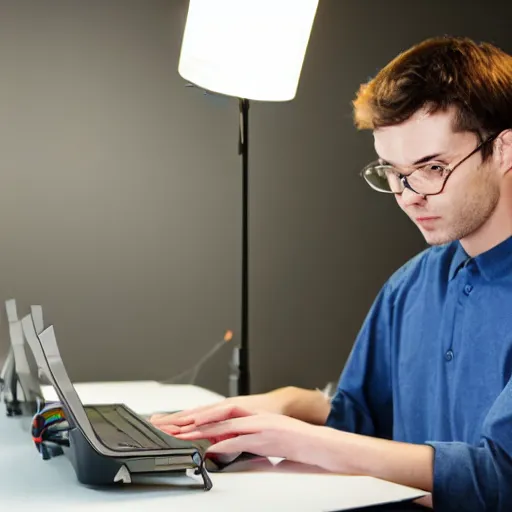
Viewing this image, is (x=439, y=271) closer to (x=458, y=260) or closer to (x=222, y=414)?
(x=458, y=260)

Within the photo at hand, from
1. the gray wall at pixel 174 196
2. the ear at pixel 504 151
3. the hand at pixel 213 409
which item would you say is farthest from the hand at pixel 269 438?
the gray wall at pixel 174 196

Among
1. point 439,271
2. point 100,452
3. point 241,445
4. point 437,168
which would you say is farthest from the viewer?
point 439,271

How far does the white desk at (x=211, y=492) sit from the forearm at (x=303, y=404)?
270mm

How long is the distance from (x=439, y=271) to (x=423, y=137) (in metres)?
0.24

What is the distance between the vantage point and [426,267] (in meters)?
1.43

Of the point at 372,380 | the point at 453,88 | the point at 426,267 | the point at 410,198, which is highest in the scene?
the point at 453,88

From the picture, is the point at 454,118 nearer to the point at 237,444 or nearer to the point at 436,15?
the point at 237,444

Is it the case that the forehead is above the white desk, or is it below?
above

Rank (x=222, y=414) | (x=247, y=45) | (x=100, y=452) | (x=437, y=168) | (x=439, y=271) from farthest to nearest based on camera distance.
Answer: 1. (x=247, y=45)
2. (x=439, y=271)
3. (x=437, y=168)
4. (x=222, y=414)
5. (x=100, y=452)

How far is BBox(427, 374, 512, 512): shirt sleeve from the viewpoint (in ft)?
3.20

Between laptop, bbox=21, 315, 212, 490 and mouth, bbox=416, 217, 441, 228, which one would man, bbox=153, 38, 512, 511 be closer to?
mouth, bbox=416, 217, 441, 228

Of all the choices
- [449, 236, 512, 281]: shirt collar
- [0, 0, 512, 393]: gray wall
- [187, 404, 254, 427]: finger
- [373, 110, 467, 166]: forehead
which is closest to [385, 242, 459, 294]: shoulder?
[449, 236, 512, 281]: shirt collar

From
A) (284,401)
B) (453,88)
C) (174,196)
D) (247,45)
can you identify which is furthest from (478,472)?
(174,196)

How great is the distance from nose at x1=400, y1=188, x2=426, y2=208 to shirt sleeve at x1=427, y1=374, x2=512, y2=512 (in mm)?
358
